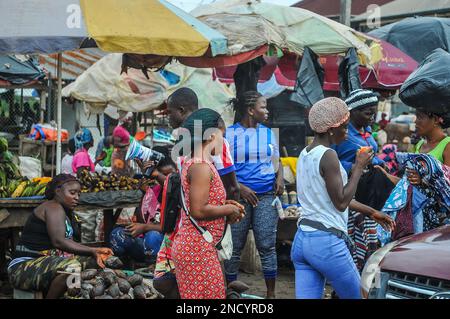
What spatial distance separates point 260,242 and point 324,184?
8.00ft

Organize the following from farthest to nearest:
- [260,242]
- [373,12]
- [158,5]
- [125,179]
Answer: [373,12]
[125,179]
[158,5]
[260,242]

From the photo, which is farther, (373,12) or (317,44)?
(373,12)

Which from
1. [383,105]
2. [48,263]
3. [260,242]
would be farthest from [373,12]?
[48,263]

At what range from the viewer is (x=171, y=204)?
509cm

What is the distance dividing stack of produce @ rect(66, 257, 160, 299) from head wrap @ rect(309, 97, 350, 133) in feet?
8.36

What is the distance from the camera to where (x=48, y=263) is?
598 cm

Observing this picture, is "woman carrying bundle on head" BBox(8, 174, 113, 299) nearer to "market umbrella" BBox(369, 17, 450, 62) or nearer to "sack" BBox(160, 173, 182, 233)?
"sack" BBox(160, 173, 182, 233)

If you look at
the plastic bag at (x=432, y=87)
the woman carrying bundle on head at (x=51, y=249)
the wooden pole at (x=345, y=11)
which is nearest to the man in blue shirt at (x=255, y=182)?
the woman carrying bundle on head at (x=51, y=249)

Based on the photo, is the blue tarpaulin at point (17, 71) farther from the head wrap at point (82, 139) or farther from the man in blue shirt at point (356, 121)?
the man in blue shirt at point (356, 121)

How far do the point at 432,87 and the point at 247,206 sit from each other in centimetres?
221

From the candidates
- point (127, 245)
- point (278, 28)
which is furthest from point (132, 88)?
point (127, 245)

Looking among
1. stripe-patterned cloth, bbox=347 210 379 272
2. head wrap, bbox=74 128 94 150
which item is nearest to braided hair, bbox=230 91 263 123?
stripe-patterned cloth, bbox=347 210 379 272

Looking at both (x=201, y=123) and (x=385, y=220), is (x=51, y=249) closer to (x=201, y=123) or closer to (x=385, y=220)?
(x=201, y=123)

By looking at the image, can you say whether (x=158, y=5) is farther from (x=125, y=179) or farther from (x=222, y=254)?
(x=222, y=254)
